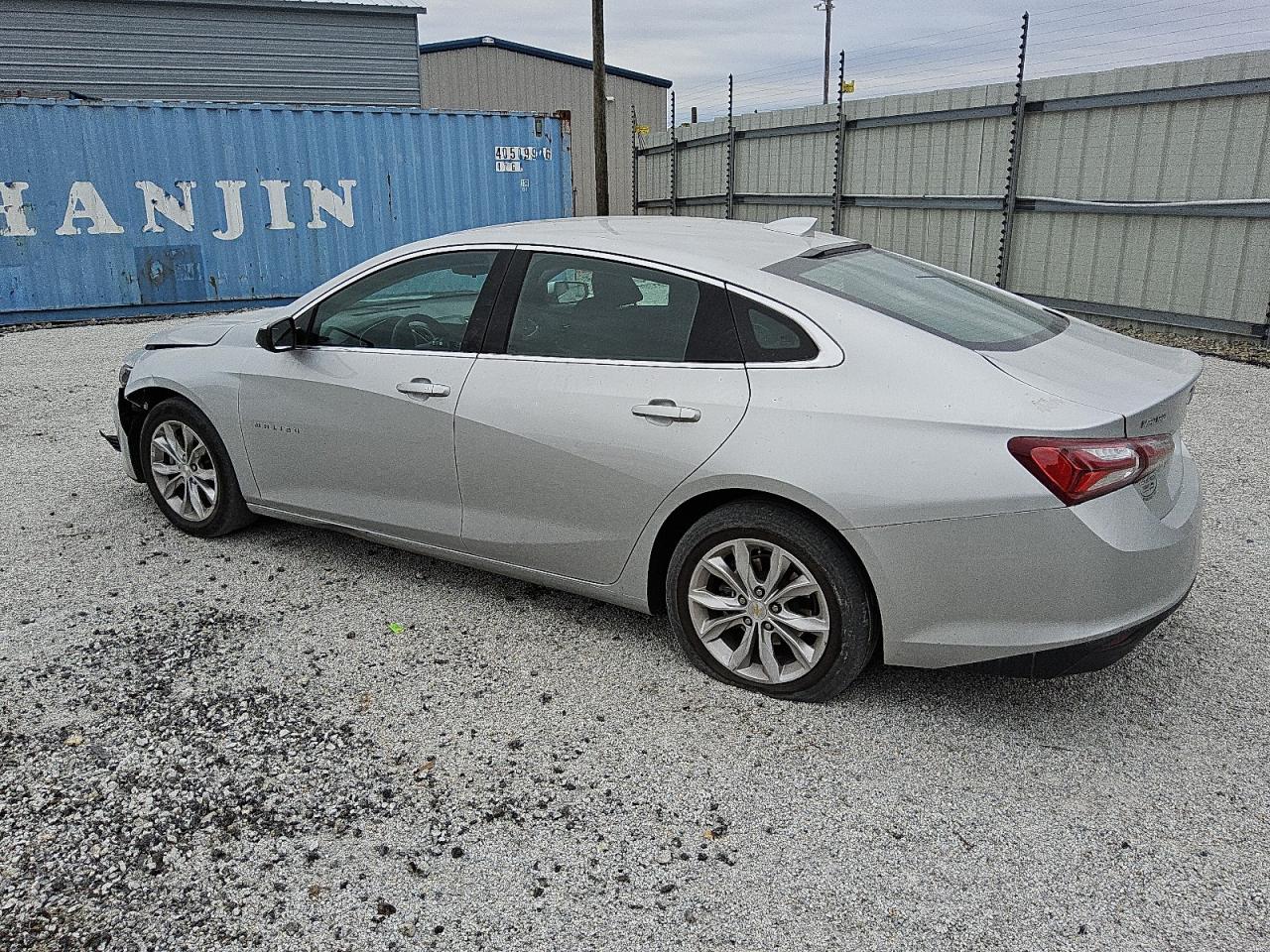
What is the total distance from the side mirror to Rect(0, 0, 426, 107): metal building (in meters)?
18.4

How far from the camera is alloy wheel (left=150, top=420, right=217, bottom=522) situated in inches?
188

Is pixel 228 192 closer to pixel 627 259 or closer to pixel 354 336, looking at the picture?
pixel 354 336

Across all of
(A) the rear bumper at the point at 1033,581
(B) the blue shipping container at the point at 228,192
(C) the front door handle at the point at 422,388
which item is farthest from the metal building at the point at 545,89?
(A) the rear bumper at the point at 1033,581

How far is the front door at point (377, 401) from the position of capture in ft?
12.8

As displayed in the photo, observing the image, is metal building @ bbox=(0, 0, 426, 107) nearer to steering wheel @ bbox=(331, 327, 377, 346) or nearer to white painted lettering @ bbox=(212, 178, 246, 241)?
white painted lettering @ bbox=(212, 178, 246, 241)

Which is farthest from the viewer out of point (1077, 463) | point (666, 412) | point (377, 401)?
point (377, 401)

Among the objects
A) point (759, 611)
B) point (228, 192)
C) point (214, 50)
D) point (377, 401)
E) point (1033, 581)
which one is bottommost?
point (759, 611)

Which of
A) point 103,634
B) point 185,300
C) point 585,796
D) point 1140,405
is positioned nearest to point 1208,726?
point 1140,405

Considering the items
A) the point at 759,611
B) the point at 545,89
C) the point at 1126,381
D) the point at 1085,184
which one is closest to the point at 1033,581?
the point at 1126,381

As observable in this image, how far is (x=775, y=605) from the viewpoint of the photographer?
324cm

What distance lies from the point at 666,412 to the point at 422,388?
1.08 meters

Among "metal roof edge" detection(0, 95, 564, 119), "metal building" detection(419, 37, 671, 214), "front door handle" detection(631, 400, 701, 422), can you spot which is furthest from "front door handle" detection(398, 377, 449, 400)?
"metal building" detection(419, 37, 671, 214)

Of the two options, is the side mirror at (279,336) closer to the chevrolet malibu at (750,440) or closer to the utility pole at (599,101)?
the chevrolet malibu at (750,440)

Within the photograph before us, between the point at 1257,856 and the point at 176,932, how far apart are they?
265 cm
